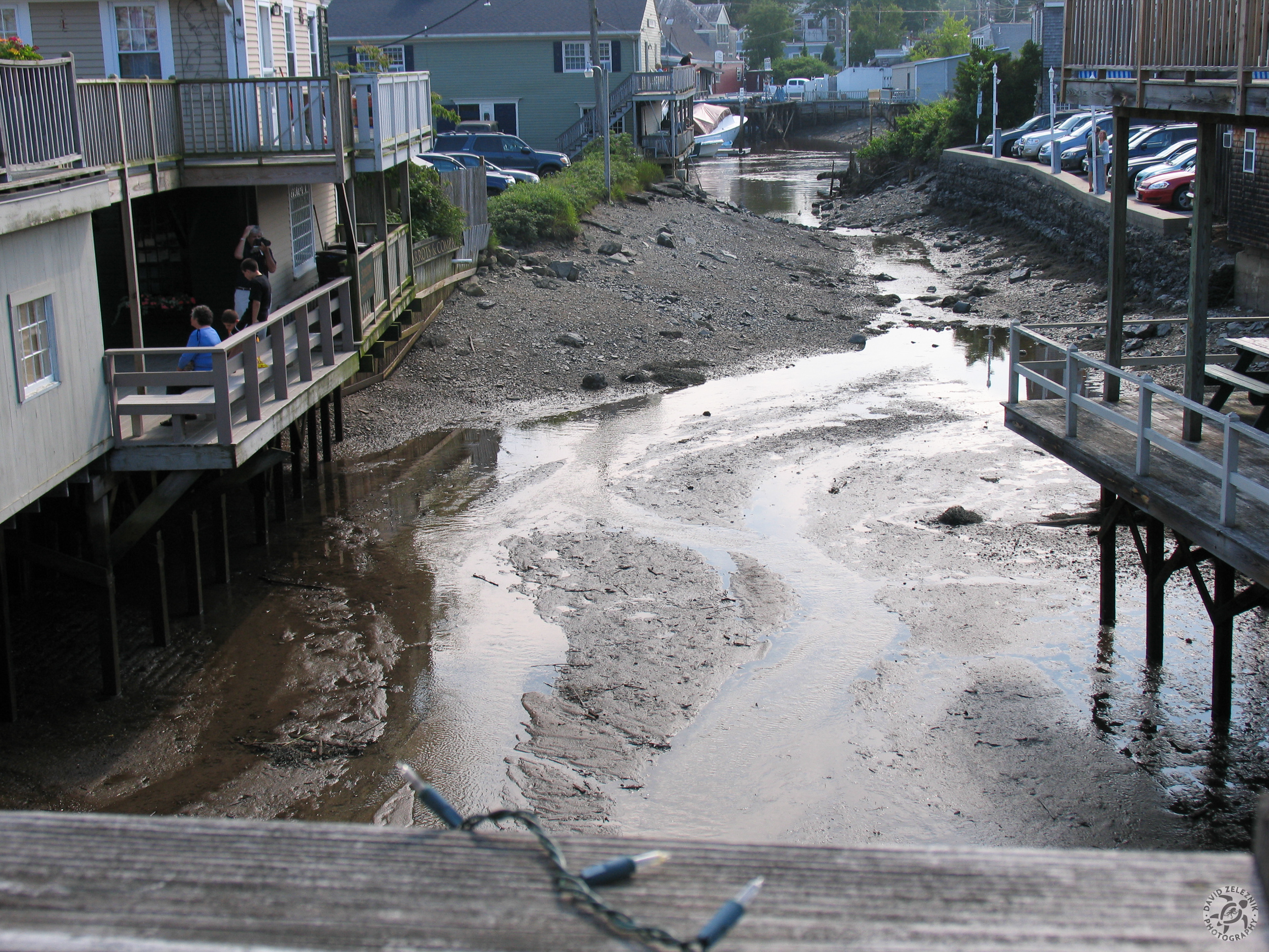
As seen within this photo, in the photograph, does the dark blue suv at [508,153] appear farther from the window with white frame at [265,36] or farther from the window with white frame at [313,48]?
the window with white frame at [265,36]

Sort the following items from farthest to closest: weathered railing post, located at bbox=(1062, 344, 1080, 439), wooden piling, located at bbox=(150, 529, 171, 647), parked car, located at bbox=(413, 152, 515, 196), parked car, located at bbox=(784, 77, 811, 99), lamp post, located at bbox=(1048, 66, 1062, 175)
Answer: parked car, located at bbox=(784, 77, 811, 99)
lamp post, located at bbox=(1048, 66, 1062, 175)
parked car, located at bbox=(413, 152, 515, 196)
wooden piling, located at bbox=(150, 529, 171, 647)
weathered railing post, located at bbox=(1062, 344, 1080, 439)

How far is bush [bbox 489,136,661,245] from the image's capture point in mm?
32562

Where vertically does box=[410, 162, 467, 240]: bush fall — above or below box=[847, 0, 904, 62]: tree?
below

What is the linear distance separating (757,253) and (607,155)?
6.23 m

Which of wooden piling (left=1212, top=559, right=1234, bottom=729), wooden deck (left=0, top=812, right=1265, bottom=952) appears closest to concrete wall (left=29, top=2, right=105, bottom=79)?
wooden piling (left=1212, top=559, right=1234, bottom=729)

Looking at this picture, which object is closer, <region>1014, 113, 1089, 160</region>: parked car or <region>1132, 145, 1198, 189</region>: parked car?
→ <region>1132, 145, 1198, 189</region>: parked car

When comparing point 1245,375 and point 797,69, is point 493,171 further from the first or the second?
point 797,69

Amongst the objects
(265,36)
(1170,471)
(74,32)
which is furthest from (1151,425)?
(74,32)

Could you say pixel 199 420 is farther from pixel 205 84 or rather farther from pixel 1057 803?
pixel 1057 803

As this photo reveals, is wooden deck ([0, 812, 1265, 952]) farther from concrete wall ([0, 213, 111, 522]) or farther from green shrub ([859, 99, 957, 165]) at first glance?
green shrub ([859, 99, 957, 165])

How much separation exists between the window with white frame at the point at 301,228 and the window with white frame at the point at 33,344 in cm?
936

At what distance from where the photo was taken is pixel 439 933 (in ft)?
5.77

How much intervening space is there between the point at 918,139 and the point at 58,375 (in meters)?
56.3

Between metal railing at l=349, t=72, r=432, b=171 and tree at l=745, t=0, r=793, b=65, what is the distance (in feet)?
393
